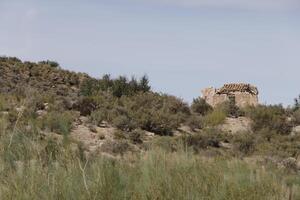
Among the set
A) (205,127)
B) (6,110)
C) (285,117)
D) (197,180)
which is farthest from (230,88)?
(197,180)

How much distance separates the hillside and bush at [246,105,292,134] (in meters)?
0.05

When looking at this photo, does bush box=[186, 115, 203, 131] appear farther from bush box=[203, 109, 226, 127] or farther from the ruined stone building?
the ruined stone building

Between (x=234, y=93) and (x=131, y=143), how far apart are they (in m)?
22.5

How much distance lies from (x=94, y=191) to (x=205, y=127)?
68.6 feet

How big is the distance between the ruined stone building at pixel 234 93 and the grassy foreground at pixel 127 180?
34.1 metres

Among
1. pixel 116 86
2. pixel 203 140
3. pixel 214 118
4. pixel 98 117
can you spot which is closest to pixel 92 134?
pixel 98 117

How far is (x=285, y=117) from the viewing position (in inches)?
1206

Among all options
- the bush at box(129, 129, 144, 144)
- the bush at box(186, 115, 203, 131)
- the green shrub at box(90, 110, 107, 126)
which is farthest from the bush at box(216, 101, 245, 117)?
the bush at box(129, 129, 144, 144)

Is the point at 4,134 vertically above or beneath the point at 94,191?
above

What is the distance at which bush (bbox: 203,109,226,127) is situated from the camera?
1143 inches

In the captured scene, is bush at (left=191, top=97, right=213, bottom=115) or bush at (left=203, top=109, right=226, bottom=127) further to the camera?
bush at (left=191, top=97, right=213, bottom=115)

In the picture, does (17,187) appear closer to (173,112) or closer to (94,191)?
(94,191)

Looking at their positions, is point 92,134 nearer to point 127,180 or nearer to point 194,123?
point 194,123

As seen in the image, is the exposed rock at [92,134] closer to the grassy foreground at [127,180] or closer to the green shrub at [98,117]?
the green shrub at [98,117]
